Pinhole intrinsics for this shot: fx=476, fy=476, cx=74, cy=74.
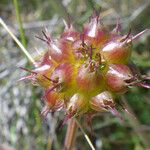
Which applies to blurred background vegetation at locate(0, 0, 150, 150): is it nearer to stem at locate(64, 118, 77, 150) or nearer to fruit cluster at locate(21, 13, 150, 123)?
stem at locate(64, 118, 77, 150)

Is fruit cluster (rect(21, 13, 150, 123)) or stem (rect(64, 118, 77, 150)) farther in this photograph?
stem (rect(64, 118, 77, 150))

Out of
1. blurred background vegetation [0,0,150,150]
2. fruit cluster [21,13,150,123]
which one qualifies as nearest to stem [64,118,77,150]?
fruit cluster [21,13,150,123]

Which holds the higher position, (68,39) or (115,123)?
(68,39)

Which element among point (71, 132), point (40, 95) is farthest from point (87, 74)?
point (40, 95)

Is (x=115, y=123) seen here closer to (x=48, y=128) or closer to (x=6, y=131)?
(x=48, y=128)

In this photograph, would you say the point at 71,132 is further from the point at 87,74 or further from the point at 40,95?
the point at 40,95

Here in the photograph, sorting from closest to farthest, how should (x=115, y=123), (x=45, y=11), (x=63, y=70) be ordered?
(x=63, y=70) → (x=115, y=123) → (x=45, y=11)

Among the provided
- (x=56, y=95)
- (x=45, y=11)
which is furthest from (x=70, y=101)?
(x=45, y=11)
